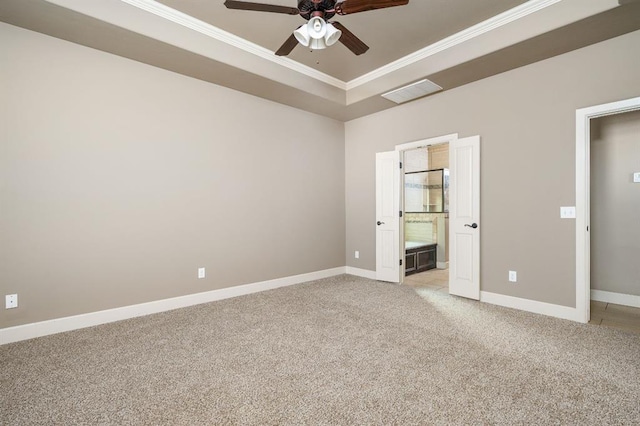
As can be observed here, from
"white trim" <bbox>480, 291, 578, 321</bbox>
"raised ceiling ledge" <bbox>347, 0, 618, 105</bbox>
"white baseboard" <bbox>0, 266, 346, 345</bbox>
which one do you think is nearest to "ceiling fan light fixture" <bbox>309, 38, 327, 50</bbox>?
"raised ceiling ledge" <bbox>347, 0, 618, 105</bbox>

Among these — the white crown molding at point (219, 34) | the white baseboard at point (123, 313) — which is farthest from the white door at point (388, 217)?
the white crown molding at point (219, 34)

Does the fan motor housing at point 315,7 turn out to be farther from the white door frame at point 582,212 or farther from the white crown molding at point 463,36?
the white door frame at point 582,212

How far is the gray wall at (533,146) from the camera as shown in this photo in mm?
3119

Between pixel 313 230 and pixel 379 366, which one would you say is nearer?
pixel 379 366

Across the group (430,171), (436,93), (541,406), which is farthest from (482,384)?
(430,171)

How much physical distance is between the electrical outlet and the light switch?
5.51 meters

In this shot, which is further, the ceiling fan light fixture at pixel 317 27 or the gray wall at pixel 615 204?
the gray wall at pixel 615 204

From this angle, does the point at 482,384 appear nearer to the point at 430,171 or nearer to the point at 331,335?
the point at 331,335

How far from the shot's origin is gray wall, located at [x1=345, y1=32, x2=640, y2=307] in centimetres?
312

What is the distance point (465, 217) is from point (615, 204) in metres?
1.92

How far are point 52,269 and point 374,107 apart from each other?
460 cm

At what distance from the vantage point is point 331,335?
287cm

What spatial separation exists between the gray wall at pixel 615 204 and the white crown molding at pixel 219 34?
382cm

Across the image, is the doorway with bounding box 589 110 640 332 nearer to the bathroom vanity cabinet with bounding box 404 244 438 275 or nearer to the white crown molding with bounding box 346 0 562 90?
the white crown molding with bounding box 346 0 562 90
